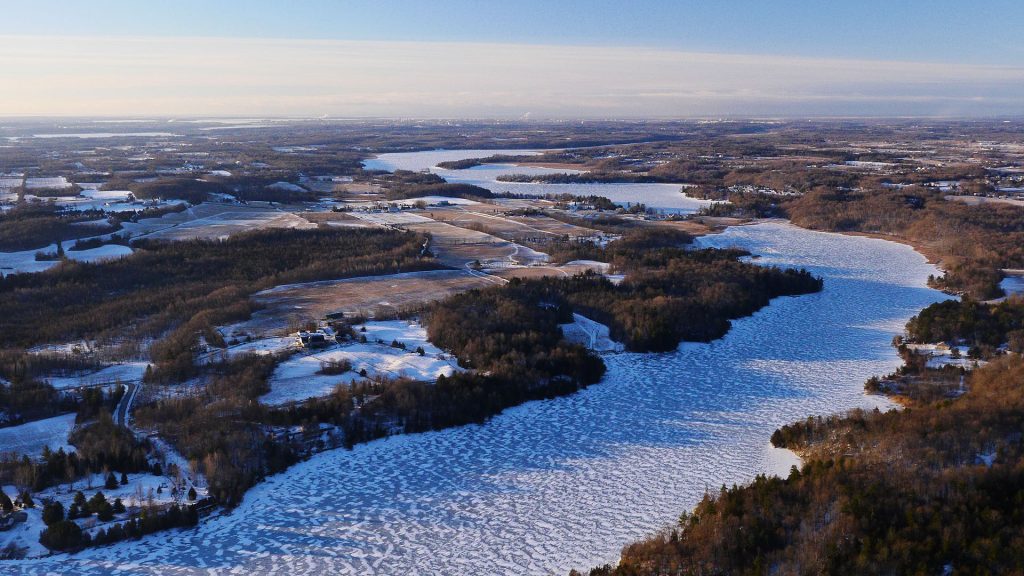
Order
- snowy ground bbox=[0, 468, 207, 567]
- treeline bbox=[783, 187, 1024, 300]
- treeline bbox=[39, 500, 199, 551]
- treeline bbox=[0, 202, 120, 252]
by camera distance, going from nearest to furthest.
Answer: treeline bbox=[39, 500, 199, 551] → snowy ground bbox=[0, 468, 207, 567] → treeline bbox=[783, 187, 1024, 300] → treeline bbox=[0, 202, 120, 252]

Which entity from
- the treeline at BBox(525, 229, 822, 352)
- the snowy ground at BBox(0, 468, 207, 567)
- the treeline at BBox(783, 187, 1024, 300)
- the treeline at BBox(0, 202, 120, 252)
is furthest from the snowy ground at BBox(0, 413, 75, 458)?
the treeline at BBox(783, 187, 1024, 300)

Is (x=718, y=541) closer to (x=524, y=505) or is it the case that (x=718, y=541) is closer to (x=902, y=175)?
(x=524, y=505)

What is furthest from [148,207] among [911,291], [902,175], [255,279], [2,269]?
[902,175]

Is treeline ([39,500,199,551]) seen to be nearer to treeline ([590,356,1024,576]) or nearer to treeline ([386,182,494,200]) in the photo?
treeline ([590,356,1024,576])

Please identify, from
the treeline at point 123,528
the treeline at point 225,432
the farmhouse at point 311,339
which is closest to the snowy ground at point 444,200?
the farmhouse at point 311,339

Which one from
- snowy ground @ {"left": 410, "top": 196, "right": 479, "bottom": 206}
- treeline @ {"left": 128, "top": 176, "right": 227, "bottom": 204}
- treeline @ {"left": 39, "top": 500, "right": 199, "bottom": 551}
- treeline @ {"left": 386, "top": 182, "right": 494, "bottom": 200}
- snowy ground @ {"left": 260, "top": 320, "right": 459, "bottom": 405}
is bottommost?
treeline @ {"left": 39, "top": 500, "right": 199, "bottom": 551}

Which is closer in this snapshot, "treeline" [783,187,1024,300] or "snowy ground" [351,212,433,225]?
"treeline" [783,187,1024,300]

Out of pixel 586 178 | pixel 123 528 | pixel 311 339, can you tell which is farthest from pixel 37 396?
pixel 586 178
